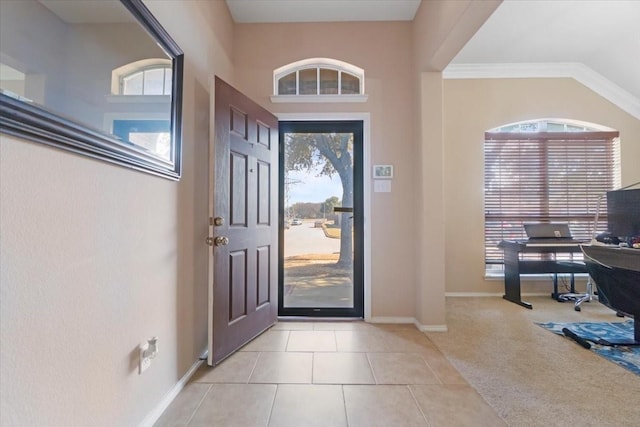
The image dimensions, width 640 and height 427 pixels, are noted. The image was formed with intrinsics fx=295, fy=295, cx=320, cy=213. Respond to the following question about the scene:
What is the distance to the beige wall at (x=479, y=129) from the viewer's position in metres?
4.07

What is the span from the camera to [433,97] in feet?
9.16

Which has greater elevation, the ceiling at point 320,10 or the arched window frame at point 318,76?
the ceiling at point 320,10

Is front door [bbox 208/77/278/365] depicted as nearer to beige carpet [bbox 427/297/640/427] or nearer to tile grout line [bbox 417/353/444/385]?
tile grout line [bbox 417/353/444/385]

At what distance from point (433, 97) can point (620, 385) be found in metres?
2.53

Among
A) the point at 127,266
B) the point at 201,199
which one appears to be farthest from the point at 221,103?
the point at 127,266

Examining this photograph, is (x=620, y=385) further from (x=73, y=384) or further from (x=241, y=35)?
(x=241, y=35)

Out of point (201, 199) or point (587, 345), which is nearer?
point (201, 199)

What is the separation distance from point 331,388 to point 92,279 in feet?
4.72

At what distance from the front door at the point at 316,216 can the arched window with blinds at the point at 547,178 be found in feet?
7.64

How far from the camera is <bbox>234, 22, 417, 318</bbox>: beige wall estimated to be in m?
2.98

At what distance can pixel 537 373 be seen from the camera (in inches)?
80.1

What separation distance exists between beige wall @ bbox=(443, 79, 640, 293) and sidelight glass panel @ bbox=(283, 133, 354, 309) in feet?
5.83

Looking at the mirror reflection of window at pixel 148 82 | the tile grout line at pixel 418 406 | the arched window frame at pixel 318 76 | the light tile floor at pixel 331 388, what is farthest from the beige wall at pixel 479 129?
the mirror reflection of window at pixel 148 82

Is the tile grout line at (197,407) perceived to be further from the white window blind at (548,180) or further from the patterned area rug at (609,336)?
the white window blind at (548,180)
